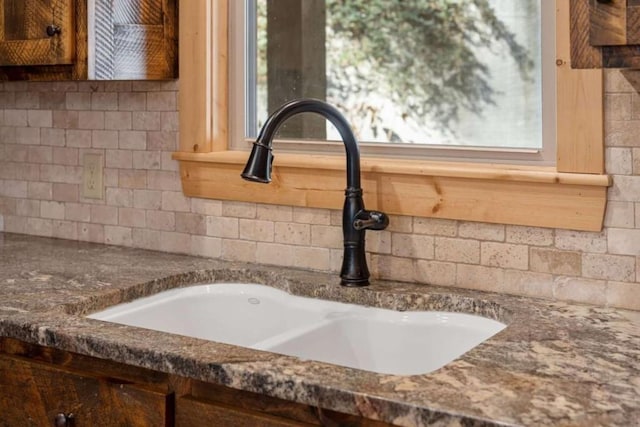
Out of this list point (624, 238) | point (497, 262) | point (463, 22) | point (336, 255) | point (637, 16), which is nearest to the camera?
point (637, 16)

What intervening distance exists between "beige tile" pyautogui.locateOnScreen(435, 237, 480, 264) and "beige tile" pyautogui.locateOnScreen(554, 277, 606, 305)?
0.58 ft

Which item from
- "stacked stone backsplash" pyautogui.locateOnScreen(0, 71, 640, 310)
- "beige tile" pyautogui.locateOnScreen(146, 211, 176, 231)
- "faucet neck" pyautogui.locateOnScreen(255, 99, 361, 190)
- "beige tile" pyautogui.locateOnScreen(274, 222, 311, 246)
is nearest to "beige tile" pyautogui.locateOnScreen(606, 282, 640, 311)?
"stacked stone backsplash" pyautogui.locateOnScreen(0, 71, 640, 310)

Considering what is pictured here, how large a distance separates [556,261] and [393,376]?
632mm

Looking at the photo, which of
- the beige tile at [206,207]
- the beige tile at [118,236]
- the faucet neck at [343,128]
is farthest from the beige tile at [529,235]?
the beige tile at [118,236]

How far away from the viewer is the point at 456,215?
1.69 metres

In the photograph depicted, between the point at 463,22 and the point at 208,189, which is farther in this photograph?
the point at 463,22

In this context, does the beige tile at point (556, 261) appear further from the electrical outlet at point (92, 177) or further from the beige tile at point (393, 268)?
the electrical outlet at point (92, 177)

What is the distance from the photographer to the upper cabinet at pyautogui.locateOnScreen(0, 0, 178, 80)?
75.7 inches

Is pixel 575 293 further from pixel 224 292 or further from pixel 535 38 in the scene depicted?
pixel 224 292

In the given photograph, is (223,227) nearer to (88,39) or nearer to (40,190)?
(88,39)

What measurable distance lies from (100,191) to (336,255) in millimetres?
783

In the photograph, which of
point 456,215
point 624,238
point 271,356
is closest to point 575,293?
point 624,238

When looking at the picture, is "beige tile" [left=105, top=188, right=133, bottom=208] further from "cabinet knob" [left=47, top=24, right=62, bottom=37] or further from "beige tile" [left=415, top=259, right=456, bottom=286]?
"beige tile" [left=415, top=259, right=456, bottom=286]

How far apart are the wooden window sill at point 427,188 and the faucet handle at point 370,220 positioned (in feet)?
0.29
